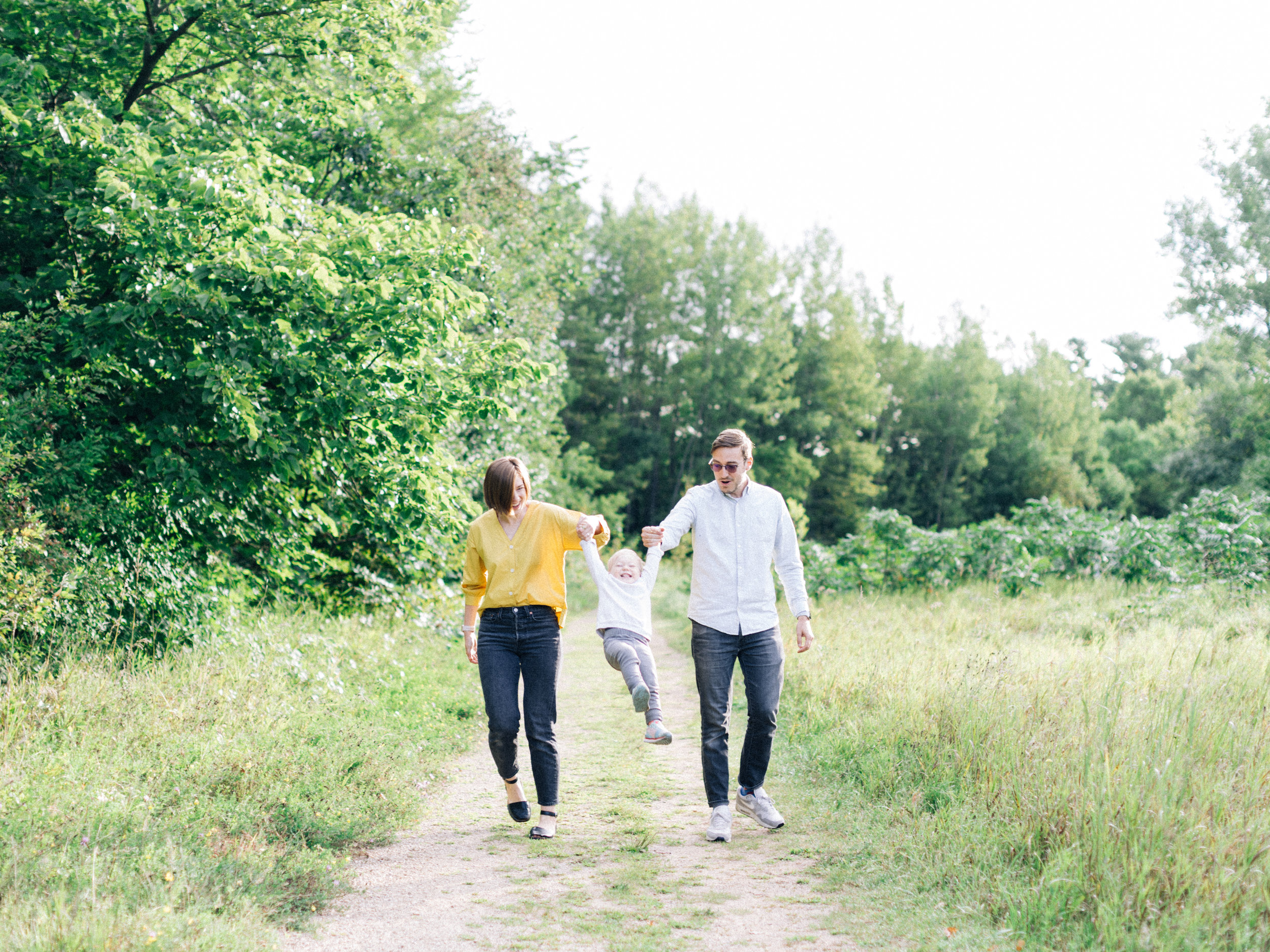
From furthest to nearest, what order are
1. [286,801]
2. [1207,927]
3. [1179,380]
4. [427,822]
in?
[1179,380] → [427,822] → [286,801] → [1207,927]

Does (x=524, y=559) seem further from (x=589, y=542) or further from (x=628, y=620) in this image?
(x=628, y=620)

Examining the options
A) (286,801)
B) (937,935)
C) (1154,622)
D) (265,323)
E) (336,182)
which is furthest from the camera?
(336,182)

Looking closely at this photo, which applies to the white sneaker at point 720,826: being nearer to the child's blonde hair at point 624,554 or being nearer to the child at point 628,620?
the child at point 628,620

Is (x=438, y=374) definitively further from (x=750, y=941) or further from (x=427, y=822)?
(x=750, y=941)

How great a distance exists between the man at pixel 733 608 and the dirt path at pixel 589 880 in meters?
0.42

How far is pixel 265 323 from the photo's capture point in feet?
22.9

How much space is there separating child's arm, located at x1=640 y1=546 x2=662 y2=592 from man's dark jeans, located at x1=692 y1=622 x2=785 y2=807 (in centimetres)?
45

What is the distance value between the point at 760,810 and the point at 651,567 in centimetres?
157

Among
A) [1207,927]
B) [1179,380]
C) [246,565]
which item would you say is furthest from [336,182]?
[1179,380]

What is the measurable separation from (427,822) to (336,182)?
9810 mm

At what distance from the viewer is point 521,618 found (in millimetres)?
4883

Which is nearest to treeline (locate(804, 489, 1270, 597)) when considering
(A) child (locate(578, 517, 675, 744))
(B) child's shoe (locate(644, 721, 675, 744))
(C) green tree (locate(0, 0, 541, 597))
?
(A) child (locate(578, 517, 675, 744))

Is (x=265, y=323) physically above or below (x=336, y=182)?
below

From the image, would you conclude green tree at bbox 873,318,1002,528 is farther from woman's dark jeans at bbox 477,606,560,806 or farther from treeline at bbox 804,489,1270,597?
woman's dark jeans at bbox 477,606,560,806
